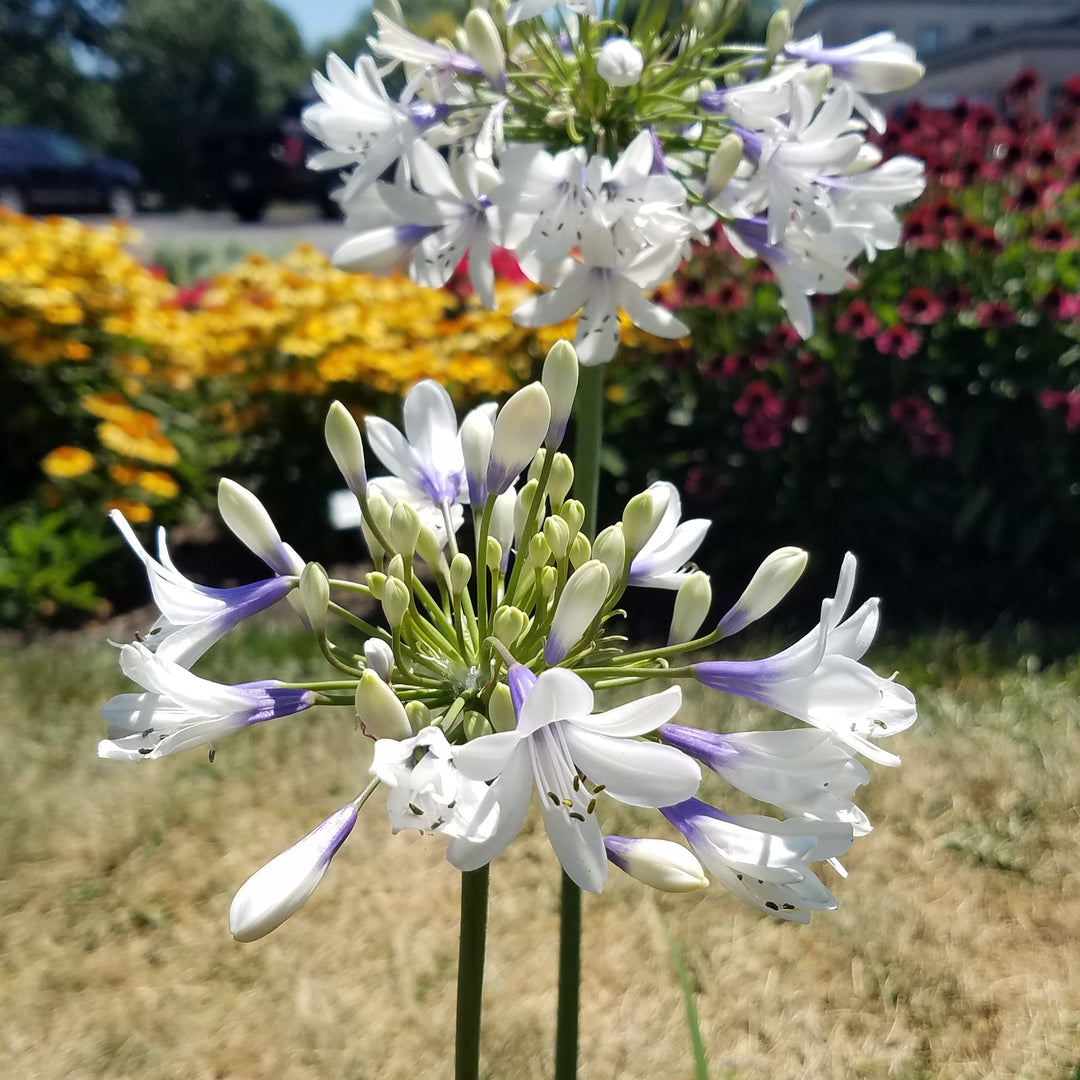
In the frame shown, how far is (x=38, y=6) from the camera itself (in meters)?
36.0

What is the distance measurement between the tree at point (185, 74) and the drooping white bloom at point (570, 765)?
3759cm

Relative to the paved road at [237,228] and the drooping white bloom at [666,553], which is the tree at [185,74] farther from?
the drooping white bloom at [666,553]

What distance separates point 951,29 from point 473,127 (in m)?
37.3

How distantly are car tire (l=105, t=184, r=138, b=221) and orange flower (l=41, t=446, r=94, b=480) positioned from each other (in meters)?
20.4

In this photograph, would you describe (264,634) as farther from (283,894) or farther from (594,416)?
(283,894)

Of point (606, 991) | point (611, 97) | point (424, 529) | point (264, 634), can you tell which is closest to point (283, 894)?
point (424, 529)

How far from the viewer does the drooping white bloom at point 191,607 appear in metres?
1.15

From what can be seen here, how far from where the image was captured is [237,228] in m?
21.5

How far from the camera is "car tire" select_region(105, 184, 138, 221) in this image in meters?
22.5

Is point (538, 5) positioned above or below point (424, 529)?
above

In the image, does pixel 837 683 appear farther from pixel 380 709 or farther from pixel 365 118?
pixel 365 118

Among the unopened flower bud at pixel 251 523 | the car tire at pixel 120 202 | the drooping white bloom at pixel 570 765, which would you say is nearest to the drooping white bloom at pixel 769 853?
the drooping white bloom at pixel 570 765

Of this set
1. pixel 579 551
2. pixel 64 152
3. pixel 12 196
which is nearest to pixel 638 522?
pixel 579 551

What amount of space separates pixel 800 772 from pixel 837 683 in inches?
3.9
